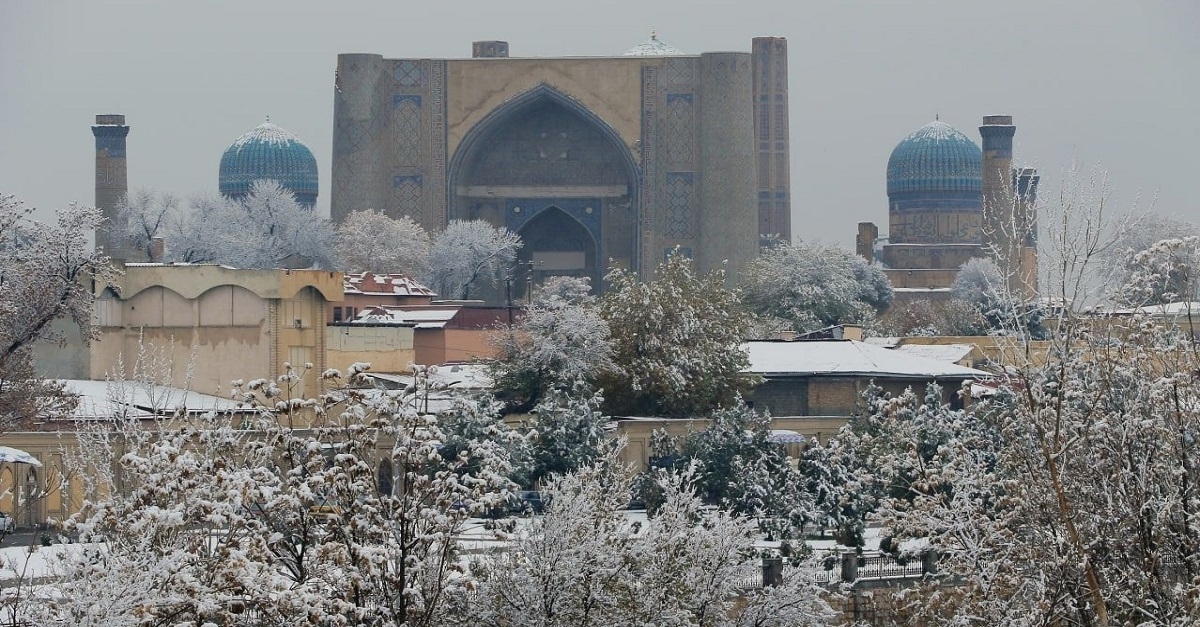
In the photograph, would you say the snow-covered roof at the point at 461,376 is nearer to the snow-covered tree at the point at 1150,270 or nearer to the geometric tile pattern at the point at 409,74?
the snow-covered tree at the point at 1150,270

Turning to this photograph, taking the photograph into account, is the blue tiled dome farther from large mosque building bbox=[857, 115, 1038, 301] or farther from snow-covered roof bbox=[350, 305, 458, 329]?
snow-covered roof bbox=[350, 305, 458, 329]

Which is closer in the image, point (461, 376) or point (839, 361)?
point (461, 376)

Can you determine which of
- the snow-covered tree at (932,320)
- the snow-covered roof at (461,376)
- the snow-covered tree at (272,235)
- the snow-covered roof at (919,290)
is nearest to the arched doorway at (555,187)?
the snow-covered tree at (272,235)

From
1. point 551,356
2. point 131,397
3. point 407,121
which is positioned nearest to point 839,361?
point 551,356

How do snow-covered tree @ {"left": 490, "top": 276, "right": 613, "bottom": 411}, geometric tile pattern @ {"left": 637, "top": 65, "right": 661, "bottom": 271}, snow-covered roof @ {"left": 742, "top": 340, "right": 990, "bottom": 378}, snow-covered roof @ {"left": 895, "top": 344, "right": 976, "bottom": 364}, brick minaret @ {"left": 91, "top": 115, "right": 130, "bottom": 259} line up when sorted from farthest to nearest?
brick minaret @ {"left": 91, "top": 115, "right": 130, "bottom": 259}, geometric tile pattern @ {"left": 637, "top": 65, "right": 661, "bottom": 271}, snow-covered roof @ {"left": 895, "top": 344, "right": 976, "bottom": 364}, snow-covered roof @ {"left": 742, "top": 340, "right": 990, "bottom": 378}, snow-covered tree @ {"left": 490, "top": 276, "right": 613, "bottom": 411}

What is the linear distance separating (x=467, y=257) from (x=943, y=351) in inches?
782


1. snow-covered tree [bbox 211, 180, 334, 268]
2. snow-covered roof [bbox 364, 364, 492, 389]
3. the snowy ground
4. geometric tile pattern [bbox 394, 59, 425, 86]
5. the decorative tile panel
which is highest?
geometric tile pattern [bbox 394, 59, 425, 86]

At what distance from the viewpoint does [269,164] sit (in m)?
78.6

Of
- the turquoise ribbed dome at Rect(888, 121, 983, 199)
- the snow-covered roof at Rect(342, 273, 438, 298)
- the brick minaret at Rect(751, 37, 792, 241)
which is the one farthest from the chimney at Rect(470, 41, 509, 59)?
the snow-covered roof at Rect(342, 273, 438, 298)

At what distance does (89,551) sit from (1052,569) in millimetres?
4669

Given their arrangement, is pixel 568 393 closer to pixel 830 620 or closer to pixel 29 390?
pixel 29 390

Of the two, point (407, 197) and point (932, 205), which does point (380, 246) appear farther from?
point (932, 205)

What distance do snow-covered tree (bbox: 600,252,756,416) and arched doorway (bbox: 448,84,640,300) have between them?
29.7m

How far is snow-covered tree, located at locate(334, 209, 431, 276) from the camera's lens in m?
57.3
